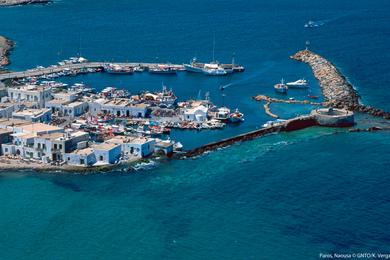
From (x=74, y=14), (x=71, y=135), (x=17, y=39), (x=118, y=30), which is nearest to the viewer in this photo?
(x=71, y=135)

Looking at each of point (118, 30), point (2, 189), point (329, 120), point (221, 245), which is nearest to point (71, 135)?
point (2, 189)

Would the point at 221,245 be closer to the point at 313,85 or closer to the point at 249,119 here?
the point at 249,119

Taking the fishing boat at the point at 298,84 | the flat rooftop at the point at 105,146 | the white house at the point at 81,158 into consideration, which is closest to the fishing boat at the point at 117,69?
the fishing boat at the point at 298,84

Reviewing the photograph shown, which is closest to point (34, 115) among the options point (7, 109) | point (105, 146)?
point (7, 109)

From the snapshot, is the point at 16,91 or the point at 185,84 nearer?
the point at 16,91

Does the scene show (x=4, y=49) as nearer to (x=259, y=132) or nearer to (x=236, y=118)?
(x=236, y=118)

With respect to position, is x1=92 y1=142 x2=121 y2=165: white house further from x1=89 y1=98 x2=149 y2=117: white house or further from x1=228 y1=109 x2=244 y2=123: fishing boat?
x1=228 y1=109 x2=244 y2=123: fishing boat
